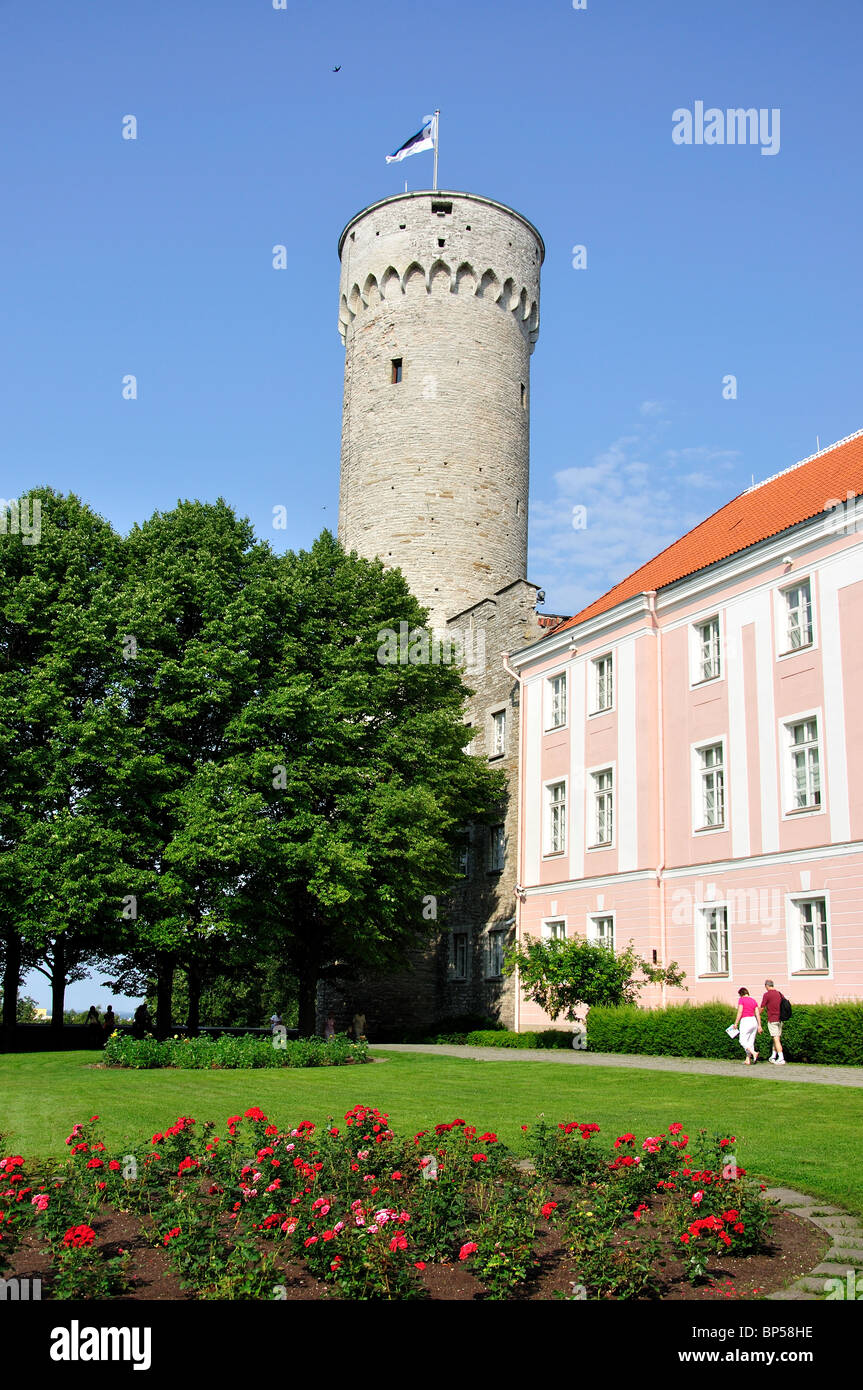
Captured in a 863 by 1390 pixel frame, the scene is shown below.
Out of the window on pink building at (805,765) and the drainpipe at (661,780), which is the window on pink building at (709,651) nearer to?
the drainpipe at (661,780)

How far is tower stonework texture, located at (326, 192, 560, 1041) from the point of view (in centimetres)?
3984

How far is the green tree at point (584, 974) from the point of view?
26312 mm

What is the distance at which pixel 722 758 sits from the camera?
85.6 ft

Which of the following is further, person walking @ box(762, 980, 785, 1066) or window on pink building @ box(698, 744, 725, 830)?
window on pink building @ box(698, 744, 725, 830)

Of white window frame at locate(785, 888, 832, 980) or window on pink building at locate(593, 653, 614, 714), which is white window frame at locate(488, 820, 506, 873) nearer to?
window on pink building at locate(593, 653, 614, 714)

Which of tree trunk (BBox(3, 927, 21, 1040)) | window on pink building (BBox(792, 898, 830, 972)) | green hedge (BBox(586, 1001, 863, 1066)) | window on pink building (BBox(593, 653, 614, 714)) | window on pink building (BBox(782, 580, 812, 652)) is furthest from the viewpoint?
window on pink building (BBox(593, 653, 614, 714))

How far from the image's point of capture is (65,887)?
24.9 metres

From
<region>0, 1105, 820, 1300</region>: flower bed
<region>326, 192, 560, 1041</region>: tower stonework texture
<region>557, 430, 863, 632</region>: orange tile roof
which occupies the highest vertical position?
<region>326, 192, 560, 1041</region>: tower stonework texture

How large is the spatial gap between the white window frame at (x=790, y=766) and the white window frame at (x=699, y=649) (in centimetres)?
263

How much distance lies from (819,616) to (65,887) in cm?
1686

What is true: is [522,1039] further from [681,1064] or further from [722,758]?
[681,1064]

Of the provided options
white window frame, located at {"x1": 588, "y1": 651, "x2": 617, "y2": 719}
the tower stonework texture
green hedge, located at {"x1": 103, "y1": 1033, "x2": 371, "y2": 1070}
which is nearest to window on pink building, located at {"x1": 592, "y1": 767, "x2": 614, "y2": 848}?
white window frame, located at {"x1": 588, "y1": 651, "x2": 617, "y2": 719}

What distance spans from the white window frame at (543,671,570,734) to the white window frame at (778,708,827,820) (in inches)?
338

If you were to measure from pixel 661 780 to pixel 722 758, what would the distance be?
86.4 inches
